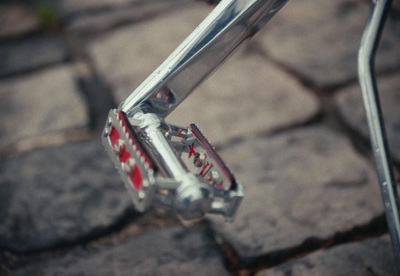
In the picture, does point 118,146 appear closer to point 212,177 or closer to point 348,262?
point 212,177

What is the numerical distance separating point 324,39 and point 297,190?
2.15ft

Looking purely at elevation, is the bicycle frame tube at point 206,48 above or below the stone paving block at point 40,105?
below

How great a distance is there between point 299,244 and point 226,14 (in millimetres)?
445

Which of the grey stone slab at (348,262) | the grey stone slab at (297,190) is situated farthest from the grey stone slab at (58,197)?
the grey stone slab at (348,262)

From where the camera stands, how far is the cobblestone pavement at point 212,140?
2.38 feet

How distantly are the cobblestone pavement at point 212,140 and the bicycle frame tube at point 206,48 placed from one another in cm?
9

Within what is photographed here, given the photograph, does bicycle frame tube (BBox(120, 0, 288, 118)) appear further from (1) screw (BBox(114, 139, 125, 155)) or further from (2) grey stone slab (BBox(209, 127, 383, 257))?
(2) grey stone slab (BBox(209, 127, 383, 257))

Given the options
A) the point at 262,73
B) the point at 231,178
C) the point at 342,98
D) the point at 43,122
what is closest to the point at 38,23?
the point at 43,122

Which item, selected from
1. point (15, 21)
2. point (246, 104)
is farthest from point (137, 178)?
point (15, 21)

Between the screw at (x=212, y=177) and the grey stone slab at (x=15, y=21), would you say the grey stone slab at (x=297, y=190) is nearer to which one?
the screw at (x=212, y=177)

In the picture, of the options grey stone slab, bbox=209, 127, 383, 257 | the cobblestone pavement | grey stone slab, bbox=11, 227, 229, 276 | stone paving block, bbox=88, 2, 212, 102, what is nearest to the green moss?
the cobblestone pavement

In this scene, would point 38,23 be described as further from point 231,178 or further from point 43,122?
point 231,178

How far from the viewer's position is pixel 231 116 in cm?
107

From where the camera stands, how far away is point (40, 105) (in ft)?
3.79
